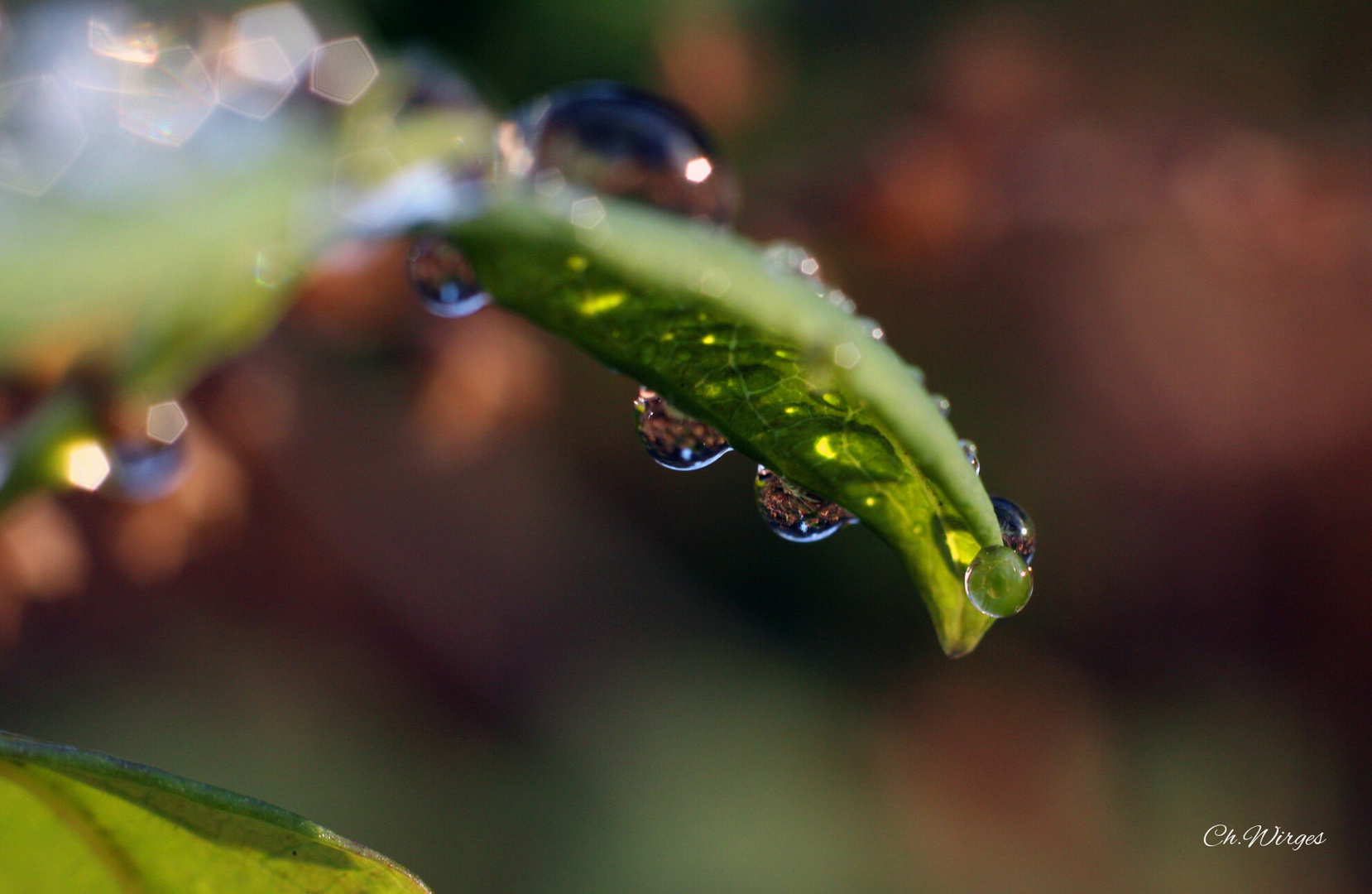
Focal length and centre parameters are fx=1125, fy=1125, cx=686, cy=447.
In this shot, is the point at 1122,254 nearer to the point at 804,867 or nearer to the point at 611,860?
the point at 804,867

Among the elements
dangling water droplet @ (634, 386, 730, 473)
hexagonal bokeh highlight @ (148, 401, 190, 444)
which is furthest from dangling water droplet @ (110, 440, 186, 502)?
dangling water droplet @ (634, 386, 730, 473)

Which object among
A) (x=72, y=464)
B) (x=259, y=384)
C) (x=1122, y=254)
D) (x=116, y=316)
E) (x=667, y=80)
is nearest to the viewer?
(x=116, y=316)

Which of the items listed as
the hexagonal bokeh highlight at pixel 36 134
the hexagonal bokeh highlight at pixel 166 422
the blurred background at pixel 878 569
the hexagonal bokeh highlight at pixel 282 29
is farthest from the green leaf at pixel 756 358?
the blurred background at pixel 878 569

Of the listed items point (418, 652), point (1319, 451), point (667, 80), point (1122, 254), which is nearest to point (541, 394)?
point (667, 80)

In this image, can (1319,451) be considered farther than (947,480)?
Yes

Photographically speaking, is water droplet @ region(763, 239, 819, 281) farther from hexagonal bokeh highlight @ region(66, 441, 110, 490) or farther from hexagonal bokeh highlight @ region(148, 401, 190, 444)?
hexagonal bokeh highlight @ region(148, 401, 190, 444)

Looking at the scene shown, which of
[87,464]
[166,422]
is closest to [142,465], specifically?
[166,422]

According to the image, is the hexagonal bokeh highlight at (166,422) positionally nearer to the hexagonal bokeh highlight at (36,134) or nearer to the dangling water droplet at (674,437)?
the hexagonal bokeh highlight at (36,134)

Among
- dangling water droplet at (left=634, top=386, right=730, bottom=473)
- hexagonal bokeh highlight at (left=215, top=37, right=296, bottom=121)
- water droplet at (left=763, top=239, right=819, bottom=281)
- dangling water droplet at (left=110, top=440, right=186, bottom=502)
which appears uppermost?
hexagonal bokeh highlight at (left=215, top=37, right=296, bottom=121)
